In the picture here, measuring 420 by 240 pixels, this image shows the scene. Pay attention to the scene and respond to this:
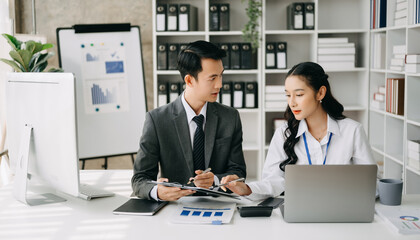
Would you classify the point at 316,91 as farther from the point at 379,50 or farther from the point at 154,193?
the point at 379,50

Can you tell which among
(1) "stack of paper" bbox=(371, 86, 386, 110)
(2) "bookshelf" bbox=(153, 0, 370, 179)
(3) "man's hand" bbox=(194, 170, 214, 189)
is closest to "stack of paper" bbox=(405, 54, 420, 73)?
(1) "stack of paper" bbox=(371, 86, 386, 110)

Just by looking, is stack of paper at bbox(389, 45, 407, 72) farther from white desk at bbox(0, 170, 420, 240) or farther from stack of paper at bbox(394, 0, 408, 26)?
white desk at bbox(0, 170, 420, 240)

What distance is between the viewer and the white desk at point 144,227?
168 centimetres

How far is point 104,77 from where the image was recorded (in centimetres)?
373

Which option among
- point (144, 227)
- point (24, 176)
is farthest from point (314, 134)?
point (24, 176)

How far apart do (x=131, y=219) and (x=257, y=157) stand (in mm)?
3038

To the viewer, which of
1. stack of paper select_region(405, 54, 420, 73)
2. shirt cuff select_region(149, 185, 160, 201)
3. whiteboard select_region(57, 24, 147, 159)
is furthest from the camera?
whiteboard select_region(57, 24, 147, 159)

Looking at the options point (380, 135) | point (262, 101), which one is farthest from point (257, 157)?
point (380, 135)

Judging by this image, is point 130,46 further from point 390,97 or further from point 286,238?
point 286,238

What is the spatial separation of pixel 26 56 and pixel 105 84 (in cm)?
65

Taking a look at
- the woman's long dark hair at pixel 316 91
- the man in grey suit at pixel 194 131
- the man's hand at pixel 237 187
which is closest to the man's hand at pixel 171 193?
the man's hand at pixel 237 187

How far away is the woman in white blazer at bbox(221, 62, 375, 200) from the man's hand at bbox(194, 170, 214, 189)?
1.09 ft

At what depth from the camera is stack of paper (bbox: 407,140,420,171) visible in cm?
360

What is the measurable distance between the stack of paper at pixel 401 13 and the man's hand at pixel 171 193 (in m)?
2.64
